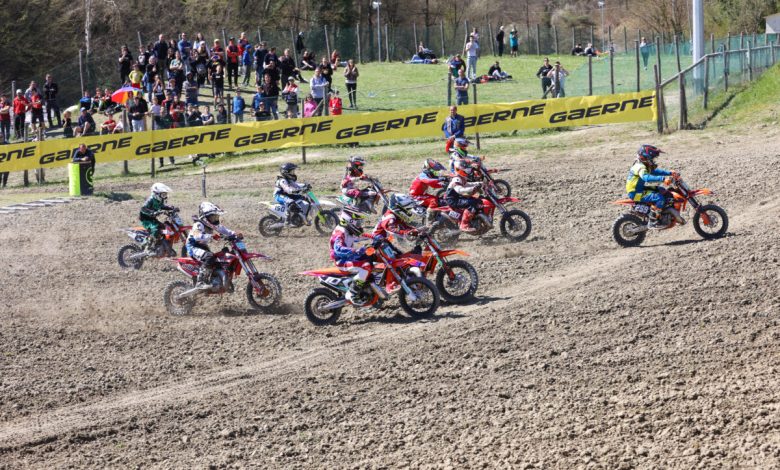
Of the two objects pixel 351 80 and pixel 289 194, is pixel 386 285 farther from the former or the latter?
pixel 351 80

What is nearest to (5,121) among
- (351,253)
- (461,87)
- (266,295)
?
(461,87)

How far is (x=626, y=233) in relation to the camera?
16.0 m

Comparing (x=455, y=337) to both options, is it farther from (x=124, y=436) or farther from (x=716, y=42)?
(x=716, y=42)

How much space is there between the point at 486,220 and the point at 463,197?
1.78 feet

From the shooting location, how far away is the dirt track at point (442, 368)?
28.9ft

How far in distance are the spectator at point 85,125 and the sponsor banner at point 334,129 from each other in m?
1.03

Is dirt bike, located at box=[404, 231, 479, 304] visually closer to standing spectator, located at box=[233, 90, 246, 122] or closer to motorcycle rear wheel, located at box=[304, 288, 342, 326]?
motorcycle rear wheel, located at box=[304, 288, 342, 326]

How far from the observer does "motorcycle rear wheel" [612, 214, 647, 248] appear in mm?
15953

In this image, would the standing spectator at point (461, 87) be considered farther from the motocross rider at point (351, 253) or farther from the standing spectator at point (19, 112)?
the motocross rider at point (351, 253)

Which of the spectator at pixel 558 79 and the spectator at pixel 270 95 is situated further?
the spectator at pixel 558 79

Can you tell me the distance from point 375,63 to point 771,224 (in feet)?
106

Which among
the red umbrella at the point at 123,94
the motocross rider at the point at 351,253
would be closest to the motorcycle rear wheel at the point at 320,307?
the motocross rider at the point at 351,253

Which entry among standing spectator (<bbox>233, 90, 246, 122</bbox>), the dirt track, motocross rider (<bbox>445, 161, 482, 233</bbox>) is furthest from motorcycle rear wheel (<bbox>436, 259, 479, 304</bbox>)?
standing spectator (<bbox>233, 90, 246, 122</bbox>)

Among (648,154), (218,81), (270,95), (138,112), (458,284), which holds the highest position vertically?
(218,81)
